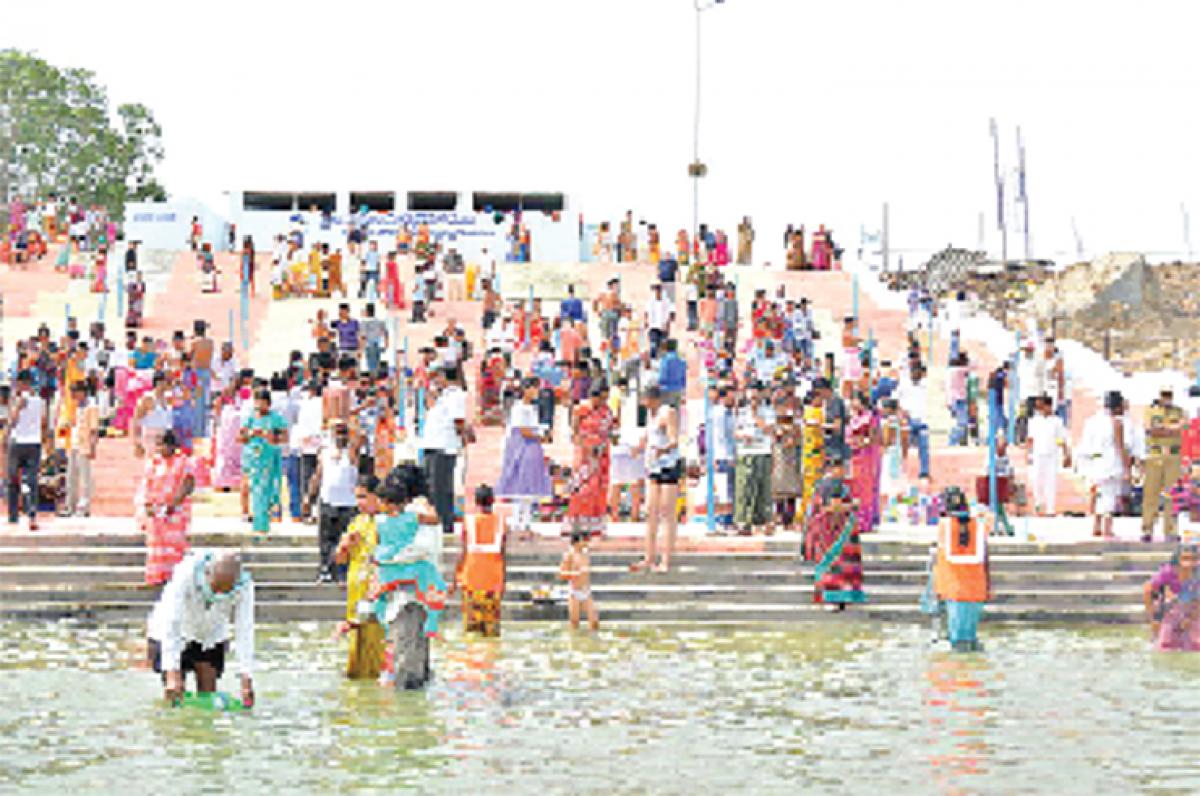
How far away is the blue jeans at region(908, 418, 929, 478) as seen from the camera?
1005 inches

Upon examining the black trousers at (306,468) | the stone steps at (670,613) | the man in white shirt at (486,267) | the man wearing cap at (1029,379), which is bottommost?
the stone steps at (670,613)

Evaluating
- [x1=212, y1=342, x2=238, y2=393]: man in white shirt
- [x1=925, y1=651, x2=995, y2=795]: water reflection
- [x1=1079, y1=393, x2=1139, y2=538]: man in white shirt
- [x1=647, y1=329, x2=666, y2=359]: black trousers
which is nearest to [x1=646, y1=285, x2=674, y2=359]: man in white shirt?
[x1=647, y1=329, x2=666, y2=359]: black trousers

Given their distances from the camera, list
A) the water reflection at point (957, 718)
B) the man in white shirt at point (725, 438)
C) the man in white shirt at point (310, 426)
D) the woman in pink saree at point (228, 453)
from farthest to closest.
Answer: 1. the woman in pink saree at point (228, 453)
2. the man in white shirt at point (725, 438)
3. the man in white shirt at point (310, 426)
4. the water reflection at point (957, 718)

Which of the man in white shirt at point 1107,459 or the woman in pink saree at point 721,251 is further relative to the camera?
the woman in pink saree at point 721,251

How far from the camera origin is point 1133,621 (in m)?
18.9

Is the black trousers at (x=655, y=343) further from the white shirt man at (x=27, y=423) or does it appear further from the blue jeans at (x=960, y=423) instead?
the white shirt man at (x=27, y=423)

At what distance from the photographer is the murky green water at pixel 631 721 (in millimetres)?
11320

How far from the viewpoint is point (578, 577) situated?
58.3ft

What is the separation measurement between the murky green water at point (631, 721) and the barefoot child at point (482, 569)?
10.3 inches

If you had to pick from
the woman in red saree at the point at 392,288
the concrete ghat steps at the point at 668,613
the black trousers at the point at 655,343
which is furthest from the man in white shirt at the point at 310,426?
the woman in red saree at the point at 392,288

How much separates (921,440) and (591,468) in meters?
6.42

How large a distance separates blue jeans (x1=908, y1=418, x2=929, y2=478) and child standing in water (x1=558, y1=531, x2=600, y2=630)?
Result: 8.05 metres

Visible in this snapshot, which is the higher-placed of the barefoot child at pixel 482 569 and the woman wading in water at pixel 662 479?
the woman wading in water at pixel 662 479

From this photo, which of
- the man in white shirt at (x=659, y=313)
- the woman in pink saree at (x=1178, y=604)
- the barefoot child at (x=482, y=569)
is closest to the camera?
the woman in pink saree at (x=1178, y=604)
